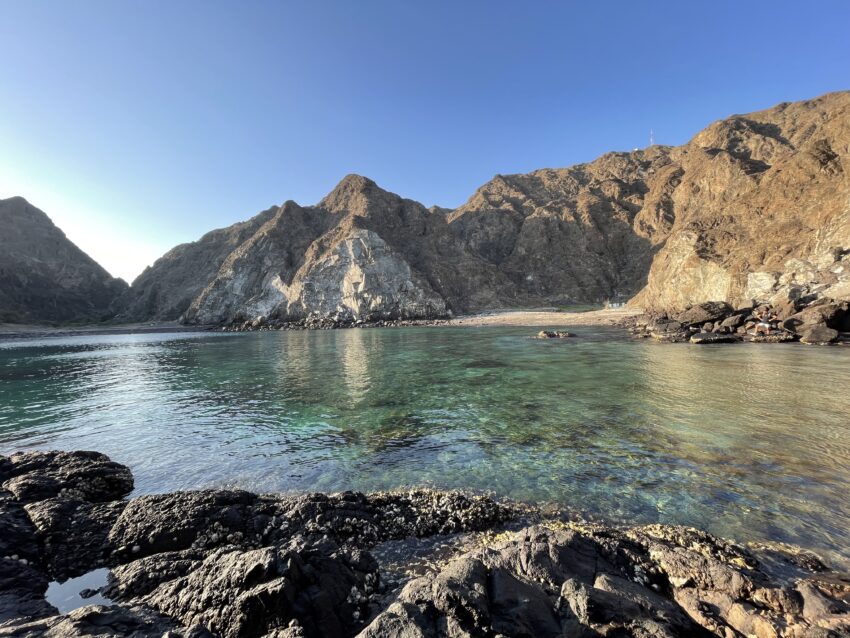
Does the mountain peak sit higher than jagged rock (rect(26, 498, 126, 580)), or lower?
higher

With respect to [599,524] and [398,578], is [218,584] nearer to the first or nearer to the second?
[398,578]

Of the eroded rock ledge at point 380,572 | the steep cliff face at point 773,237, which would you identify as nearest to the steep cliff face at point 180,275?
the steep cliff face at point 773,237

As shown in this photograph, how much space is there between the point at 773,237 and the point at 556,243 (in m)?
80.5

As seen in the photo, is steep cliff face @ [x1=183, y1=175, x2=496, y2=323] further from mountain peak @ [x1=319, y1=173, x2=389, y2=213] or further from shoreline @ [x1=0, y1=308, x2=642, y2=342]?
shoreline @ [x1=0, y1=308, x2=642, y2=342]

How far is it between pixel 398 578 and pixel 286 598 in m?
2.13

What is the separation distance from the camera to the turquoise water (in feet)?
26.9

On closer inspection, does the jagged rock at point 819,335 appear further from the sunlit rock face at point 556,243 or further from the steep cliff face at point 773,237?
the sunlit rock face at point 556,243

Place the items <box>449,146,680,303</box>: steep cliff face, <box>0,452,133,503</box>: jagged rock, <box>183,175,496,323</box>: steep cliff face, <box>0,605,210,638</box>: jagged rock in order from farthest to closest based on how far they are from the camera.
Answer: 1. <box>449,146,680,303</box>: steep cliff face
2. <box>183,175,496,323</box>: steep cliff face
3. <box>0,452,133,503</box>: jagged rock
4. <box>0,605,210,638</box>: jagged rock

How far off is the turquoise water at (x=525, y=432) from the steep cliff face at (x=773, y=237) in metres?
19.0

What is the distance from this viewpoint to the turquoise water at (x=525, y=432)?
26.9ft

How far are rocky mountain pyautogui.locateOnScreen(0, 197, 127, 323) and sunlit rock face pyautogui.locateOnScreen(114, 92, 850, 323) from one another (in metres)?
13.4

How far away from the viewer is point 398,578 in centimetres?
558

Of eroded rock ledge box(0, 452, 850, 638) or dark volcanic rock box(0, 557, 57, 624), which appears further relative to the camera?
dark volcanic rock box(0, 557, 57, 624)

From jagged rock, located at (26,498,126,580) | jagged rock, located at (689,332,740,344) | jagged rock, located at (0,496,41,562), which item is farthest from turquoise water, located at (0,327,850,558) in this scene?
jagged rock, located at (689,332,740,344)
